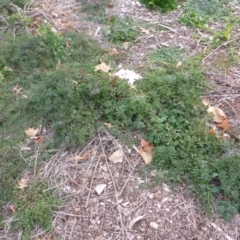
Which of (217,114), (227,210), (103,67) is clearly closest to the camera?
(227,210)

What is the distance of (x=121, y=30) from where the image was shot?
4.08m

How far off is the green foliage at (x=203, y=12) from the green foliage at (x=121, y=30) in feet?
1.77

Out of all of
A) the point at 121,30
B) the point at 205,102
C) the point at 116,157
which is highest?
the point at 205,102

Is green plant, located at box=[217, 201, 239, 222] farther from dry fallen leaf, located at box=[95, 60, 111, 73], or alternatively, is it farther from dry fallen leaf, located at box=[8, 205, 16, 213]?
dry fallen leaf, located at box=[95, 60, 111, 73]

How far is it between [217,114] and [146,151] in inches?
26.0

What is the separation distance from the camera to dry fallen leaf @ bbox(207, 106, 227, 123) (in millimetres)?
3179

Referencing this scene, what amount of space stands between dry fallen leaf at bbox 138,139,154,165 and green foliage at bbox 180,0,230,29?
1713 mm

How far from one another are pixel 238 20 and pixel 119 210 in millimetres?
2478

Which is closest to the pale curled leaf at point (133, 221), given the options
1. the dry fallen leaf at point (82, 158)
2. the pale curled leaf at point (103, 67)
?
the dry fallen leaf at point (82, 158)

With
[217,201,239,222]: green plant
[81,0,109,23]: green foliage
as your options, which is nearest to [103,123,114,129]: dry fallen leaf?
[217,201,239,222]: green plant

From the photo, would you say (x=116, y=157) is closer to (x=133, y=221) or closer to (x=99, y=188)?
(x=99, y=188)

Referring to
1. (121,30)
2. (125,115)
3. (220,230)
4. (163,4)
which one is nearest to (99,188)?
(125,115)

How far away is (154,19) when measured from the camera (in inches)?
171

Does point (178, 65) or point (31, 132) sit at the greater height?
point (178, 65)
